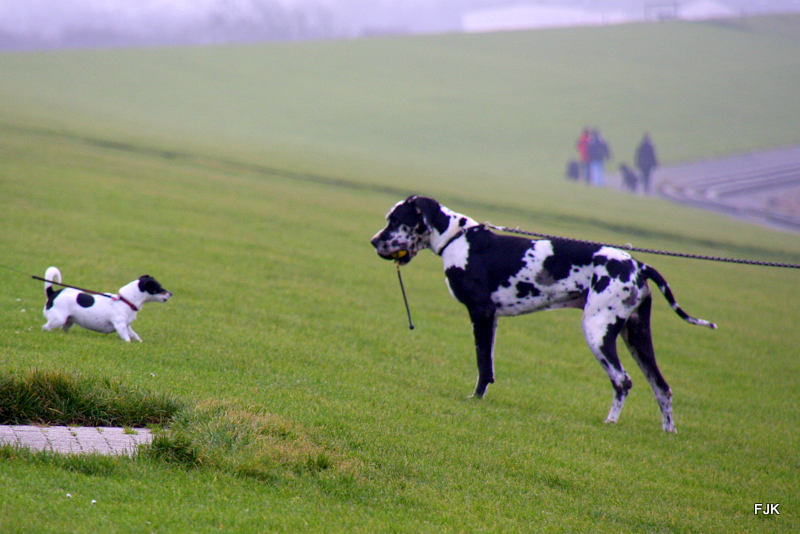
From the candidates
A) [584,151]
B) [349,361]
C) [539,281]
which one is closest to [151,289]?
[349,361]

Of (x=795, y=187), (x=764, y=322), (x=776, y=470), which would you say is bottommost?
(x=776, y=470)

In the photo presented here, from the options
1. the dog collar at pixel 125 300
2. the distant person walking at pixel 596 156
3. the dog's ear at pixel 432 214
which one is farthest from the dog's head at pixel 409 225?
the distant person walking at pixel 596 156

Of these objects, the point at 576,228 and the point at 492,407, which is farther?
the point at 576,228

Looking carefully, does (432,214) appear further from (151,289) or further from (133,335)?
(133,335)

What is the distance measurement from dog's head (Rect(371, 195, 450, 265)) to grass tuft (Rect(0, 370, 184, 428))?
3.34m

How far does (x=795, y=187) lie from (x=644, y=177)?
915cm

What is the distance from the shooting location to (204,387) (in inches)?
308

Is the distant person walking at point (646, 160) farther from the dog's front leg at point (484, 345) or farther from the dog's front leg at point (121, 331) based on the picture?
the dog's front leg at point (121, 331)

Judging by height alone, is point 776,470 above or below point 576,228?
below

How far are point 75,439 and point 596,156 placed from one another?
5270 centimetres

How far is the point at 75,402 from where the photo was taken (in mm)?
6629

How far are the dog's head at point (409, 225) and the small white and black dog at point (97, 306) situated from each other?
2806 mm

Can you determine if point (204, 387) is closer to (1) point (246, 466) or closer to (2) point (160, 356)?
(2) point (160, 356)

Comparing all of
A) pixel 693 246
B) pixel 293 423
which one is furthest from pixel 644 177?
pixel 293 423
